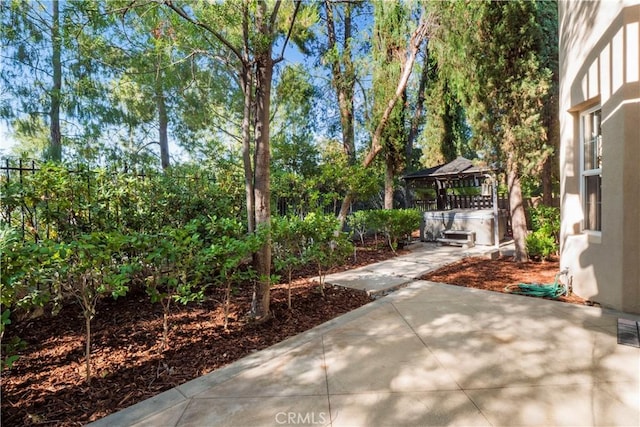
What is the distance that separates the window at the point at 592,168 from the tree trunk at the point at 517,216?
228 centimetres

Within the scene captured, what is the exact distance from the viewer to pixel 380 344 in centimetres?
302

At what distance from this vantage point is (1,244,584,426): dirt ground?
7.49 feet

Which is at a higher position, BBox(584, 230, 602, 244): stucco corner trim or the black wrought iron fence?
the black wrought iron fence

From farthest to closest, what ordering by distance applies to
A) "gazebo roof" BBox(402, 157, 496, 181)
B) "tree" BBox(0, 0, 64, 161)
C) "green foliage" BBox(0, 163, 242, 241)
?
"gazebo roof" BBox(402, 157, 496, 181), "tree" BBox(0, 0, 64, 161), "green foliage" BBox(0, 163, 242, 241)

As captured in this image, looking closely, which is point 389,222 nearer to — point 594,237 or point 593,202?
point 593,202

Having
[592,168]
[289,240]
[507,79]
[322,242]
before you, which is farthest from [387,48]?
[289,240]

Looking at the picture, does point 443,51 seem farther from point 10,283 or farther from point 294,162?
point 10,283

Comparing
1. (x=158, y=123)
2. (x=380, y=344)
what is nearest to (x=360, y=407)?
(x=380, y=344)

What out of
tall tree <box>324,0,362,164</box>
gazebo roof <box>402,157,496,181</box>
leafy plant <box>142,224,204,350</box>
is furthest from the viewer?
gazebo roof <box>402,157,496,181</box>

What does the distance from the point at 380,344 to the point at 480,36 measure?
272 inches

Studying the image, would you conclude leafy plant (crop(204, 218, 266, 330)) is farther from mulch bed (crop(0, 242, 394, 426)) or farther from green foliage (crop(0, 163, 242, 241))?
green foliage (crop(0, 163, 242, 241))

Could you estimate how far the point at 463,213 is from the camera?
9.68 m

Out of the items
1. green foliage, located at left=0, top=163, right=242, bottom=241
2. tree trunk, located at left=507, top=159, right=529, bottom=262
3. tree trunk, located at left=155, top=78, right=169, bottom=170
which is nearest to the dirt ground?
green foliage, located at left=0, top=163, right=242, bottom=241

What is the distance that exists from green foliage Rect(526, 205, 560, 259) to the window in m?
2.41
